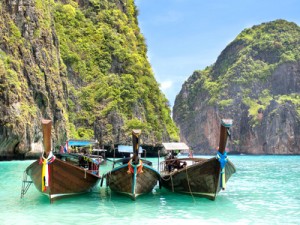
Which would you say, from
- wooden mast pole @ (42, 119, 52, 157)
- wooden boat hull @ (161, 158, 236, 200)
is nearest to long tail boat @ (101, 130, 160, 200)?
wooden boat hull @ (161, 158, 236, 200)

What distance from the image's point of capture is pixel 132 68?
6378cm

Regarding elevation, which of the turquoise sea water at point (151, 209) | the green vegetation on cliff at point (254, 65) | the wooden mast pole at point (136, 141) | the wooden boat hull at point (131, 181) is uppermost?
the green vegetation on cliff at point (254, 65)

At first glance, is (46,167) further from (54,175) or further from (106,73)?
(106,73)

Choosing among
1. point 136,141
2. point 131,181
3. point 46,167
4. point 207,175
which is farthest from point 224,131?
point 46,167

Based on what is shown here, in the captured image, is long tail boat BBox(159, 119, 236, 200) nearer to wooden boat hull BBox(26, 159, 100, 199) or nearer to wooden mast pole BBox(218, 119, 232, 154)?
wooden mast pole BBox(218, 119, 232, 154)

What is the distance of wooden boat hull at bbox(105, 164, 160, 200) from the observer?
14.3 m

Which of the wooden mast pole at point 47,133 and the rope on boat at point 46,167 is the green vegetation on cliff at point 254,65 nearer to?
the rope on boat at point 46,167

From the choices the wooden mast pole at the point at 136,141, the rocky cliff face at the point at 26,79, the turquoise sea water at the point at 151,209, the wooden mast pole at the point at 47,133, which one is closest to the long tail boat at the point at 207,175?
the turquoise sea water at the point at 151,209

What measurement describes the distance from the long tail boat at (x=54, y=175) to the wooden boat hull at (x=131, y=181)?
111 cm

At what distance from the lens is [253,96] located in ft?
383

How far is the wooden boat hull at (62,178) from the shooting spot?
1353 centimetres

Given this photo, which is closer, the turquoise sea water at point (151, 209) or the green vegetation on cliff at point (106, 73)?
the turquoise sea water at point (151, 209)

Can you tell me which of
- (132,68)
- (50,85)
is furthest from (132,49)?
(50,85)

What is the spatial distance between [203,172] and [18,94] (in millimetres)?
27432
